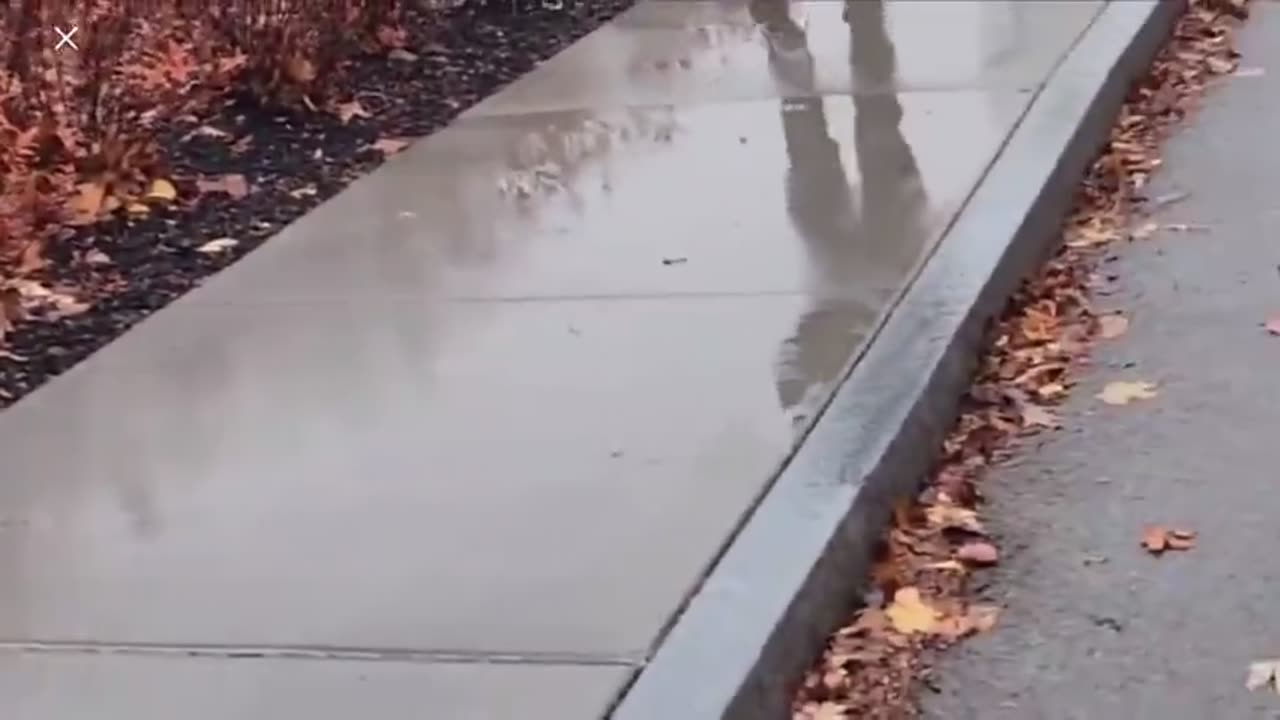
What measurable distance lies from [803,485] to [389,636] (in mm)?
958

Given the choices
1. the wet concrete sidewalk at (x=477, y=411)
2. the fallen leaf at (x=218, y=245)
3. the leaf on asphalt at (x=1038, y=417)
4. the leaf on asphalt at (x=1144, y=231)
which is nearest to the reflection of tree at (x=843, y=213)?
the wet concrete sidewalk at (x=477, y=411)

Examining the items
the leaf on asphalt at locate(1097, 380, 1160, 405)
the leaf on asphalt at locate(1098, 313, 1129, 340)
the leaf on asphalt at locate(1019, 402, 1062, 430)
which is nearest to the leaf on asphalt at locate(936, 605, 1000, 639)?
the leaf on asphalt at locate(1019, 402, 1062, 430)

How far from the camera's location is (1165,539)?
15.5ft

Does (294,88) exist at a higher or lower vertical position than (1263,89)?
higher

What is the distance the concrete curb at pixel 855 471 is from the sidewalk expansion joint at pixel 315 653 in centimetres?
17

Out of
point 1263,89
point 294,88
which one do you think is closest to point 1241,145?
point 1263,89

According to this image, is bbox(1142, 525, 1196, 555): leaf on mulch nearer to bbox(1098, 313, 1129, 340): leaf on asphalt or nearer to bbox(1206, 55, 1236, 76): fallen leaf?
bbox(1098, 313, 1129, 340): leaf on asphalt

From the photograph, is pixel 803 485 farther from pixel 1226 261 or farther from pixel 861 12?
pixel 861 12

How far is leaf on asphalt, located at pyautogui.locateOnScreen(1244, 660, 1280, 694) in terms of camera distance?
Result: 160 inches

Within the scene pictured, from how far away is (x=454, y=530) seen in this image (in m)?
4.62

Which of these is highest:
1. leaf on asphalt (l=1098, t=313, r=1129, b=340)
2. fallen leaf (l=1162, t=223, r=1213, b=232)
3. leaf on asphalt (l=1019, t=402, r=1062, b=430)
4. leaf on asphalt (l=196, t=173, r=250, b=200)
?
leaf on asphalt (l=196, t=173, r=250, b=200)

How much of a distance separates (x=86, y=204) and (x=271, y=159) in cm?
95

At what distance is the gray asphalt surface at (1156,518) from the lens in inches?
164

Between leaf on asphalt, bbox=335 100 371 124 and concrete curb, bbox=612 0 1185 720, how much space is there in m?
2.47
